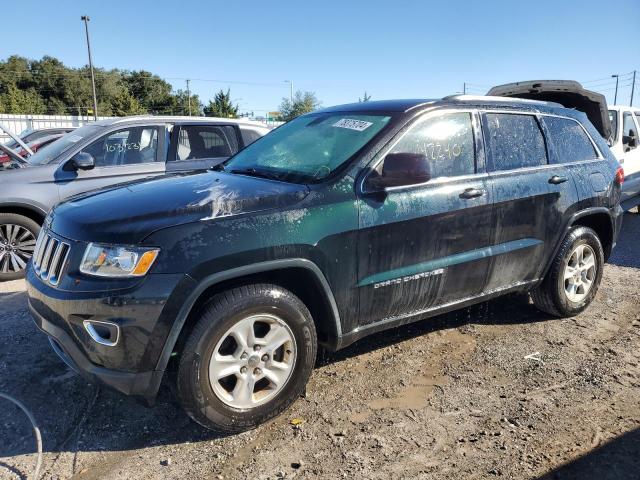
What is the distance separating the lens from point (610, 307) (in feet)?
15.4

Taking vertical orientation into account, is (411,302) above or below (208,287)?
below

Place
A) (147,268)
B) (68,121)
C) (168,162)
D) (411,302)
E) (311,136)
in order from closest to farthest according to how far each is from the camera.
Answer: (147,268), (411,302), (311,136), (168,162), (68,121)

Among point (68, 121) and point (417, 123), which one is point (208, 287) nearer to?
point (417, 123)

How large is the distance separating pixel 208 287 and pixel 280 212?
544 millimetres

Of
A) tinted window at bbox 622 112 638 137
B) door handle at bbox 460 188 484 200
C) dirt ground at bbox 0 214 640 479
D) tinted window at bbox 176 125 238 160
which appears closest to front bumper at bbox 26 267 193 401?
dirt ground at bbox 0 214 640 479

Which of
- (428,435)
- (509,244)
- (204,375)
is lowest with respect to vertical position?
(428,435)

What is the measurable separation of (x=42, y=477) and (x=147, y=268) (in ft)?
3.68

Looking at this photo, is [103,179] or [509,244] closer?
Result: [509,244]

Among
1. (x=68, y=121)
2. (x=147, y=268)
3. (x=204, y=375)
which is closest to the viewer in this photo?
(x=147, y=268)

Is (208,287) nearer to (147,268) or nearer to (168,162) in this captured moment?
(147,268)

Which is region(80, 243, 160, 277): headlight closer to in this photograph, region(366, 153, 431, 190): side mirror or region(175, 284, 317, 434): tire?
region(175, 284, 317, 434): tire

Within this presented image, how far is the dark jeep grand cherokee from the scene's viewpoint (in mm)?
2406

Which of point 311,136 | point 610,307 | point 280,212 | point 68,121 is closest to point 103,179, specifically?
point 311,136

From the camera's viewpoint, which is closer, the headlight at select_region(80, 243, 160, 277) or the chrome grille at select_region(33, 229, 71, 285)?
the headlight at select_region(80, 243, 160, 277)
